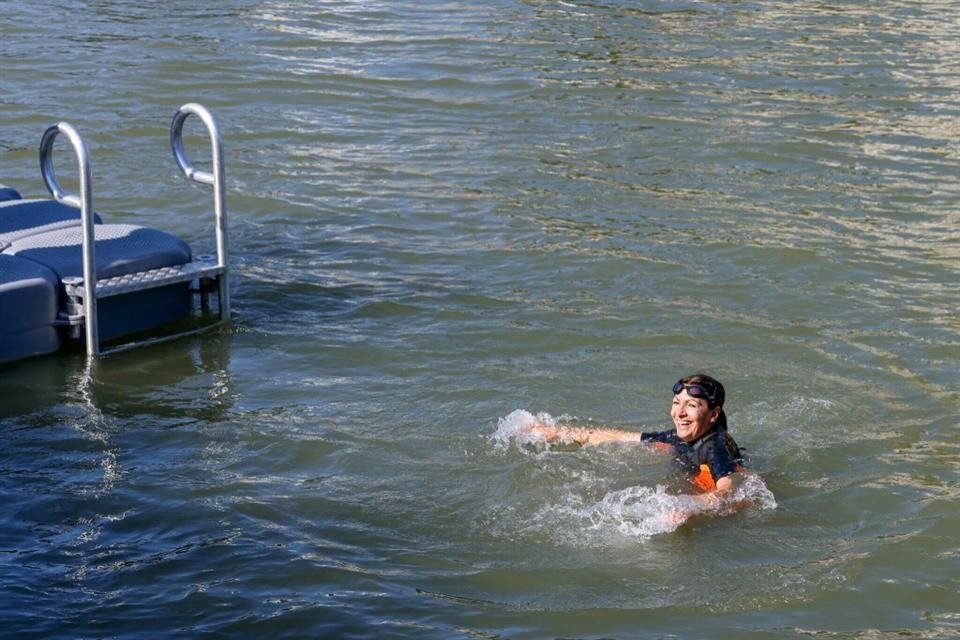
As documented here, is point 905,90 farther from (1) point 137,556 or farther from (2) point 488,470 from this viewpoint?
(1) point 137,556

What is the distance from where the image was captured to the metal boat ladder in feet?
27.9

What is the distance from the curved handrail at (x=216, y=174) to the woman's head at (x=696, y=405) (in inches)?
129

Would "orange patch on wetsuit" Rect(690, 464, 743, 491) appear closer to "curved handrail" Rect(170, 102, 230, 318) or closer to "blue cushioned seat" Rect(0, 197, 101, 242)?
"curved handrail" Rect(170, 102, 230, 318)

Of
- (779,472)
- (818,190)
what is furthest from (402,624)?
(818,190)

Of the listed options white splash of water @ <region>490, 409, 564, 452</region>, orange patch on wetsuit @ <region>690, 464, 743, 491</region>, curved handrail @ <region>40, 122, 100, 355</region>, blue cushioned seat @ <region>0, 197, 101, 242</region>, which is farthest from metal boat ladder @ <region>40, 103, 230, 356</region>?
orange patch on wetsuit @ <region>690, 464, 743, 491</region>

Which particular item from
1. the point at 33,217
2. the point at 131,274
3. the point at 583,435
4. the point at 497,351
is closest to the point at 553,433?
the point at 583,435

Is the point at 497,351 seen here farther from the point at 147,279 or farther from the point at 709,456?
the point at 709,456

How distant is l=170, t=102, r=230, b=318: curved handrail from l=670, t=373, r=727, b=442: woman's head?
3272 mm

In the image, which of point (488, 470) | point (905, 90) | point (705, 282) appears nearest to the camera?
point (488, 470)

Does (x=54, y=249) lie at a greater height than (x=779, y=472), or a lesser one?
greater

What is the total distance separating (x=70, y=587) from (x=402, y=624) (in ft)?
4.50

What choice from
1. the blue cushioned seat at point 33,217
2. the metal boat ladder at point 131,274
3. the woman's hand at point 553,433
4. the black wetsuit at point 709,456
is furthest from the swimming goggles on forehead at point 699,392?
the blue cushioned seat at point 33,217

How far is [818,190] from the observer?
1275 cm

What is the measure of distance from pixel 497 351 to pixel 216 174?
2.00 meters
